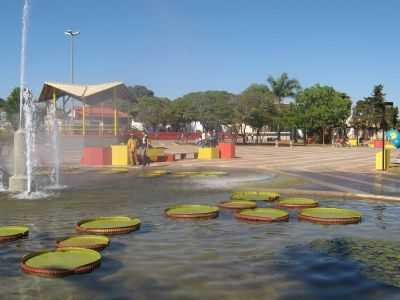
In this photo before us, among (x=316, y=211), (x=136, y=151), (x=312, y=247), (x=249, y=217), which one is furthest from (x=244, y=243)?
(x=136, y=151)

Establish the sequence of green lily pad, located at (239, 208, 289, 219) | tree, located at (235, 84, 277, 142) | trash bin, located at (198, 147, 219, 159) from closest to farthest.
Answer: green lily pad, located at (239, 208, 289, 219) → trash bin, located at (198, 147, 219, 159) → tree, located at (235, 84, 277, 142)

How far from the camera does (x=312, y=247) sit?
707cm

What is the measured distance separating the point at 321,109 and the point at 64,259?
2767 inches

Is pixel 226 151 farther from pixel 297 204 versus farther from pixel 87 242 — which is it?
pixel 87 242

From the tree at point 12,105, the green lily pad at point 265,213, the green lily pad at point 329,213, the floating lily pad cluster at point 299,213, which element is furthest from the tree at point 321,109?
the green lily pad at point 265,213

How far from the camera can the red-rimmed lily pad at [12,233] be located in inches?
290

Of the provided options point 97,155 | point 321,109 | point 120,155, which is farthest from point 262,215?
point 321,109

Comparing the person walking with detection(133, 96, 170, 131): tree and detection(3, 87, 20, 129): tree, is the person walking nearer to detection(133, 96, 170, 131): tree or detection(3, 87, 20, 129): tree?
detection(3, 87, 20, 129): tree

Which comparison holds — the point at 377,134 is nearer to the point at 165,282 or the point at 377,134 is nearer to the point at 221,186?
the point at 221,186

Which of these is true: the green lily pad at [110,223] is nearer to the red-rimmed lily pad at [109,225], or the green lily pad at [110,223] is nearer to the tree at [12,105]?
the red-rimmed lily pad at [109,225]

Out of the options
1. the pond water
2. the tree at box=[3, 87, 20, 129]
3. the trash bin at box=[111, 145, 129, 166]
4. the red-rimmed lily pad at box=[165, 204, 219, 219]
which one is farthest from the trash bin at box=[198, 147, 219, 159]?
the tree at box=[3, 87, 20, 129]

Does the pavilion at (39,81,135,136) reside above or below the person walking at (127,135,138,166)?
above

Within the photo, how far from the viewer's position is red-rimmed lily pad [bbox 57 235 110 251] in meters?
6.73

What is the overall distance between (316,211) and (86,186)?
8.63 metres
